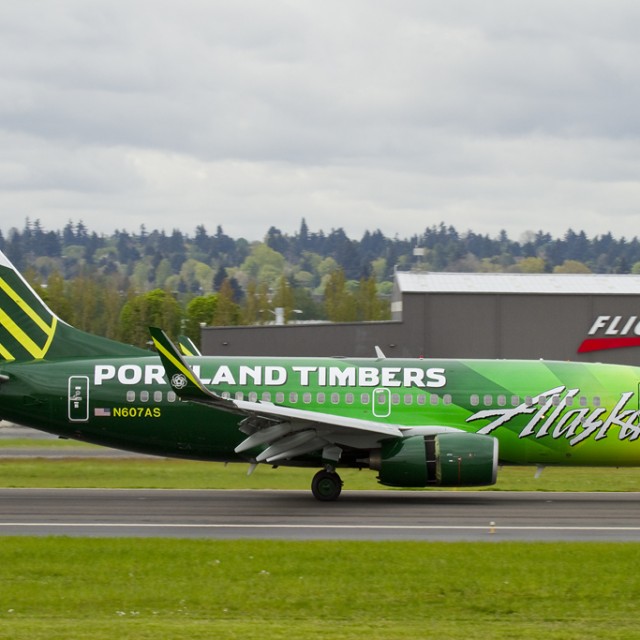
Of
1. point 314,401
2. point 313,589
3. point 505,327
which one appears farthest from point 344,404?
point 505,327

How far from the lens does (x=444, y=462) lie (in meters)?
23.9

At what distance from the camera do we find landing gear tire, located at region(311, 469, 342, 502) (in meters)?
25.0

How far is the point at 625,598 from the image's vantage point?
1420cm

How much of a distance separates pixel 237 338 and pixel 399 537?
33338 millimetres

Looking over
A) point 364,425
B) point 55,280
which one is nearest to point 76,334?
point 364,425

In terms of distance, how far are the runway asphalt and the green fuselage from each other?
4.02 ft

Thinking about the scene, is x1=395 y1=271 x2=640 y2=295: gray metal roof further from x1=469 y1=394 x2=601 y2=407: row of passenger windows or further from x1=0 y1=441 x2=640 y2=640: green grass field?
x1=0 y1=441 x2=640 y2=640: green grass field

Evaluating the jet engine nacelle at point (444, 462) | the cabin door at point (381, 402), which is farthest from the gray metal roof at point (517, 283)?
the jet engine nacelle at point (444, 462)

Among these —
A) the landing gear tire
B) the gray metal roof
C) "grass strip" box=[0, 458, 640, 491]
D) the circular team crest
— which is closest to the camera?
the circular team crest

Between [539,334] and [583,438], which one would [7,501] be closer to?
[583,438]

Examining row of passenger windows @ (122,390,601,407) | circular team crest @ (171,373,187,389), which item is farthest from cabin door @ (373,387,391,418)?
circular team crest @ (171,373,187,389)

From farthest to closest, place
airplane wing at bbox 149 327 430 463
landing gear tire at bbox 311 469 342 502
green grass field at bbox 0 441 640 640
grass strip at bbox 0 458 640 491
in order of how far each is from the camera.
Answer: grass strip at bbox 0 458 640 491
landing gear tire at bbox 311 469 342 502
airplane wing at bbox 149 327 430 463
green grass field at bbox 0 441 640 640

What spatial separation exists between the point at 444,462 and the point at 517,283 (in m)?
30.5

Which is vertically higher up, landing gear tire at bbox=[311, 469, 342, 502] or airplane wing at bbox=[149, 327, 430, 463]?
airplane wing at bbox=[149, 327, 430, 463]
